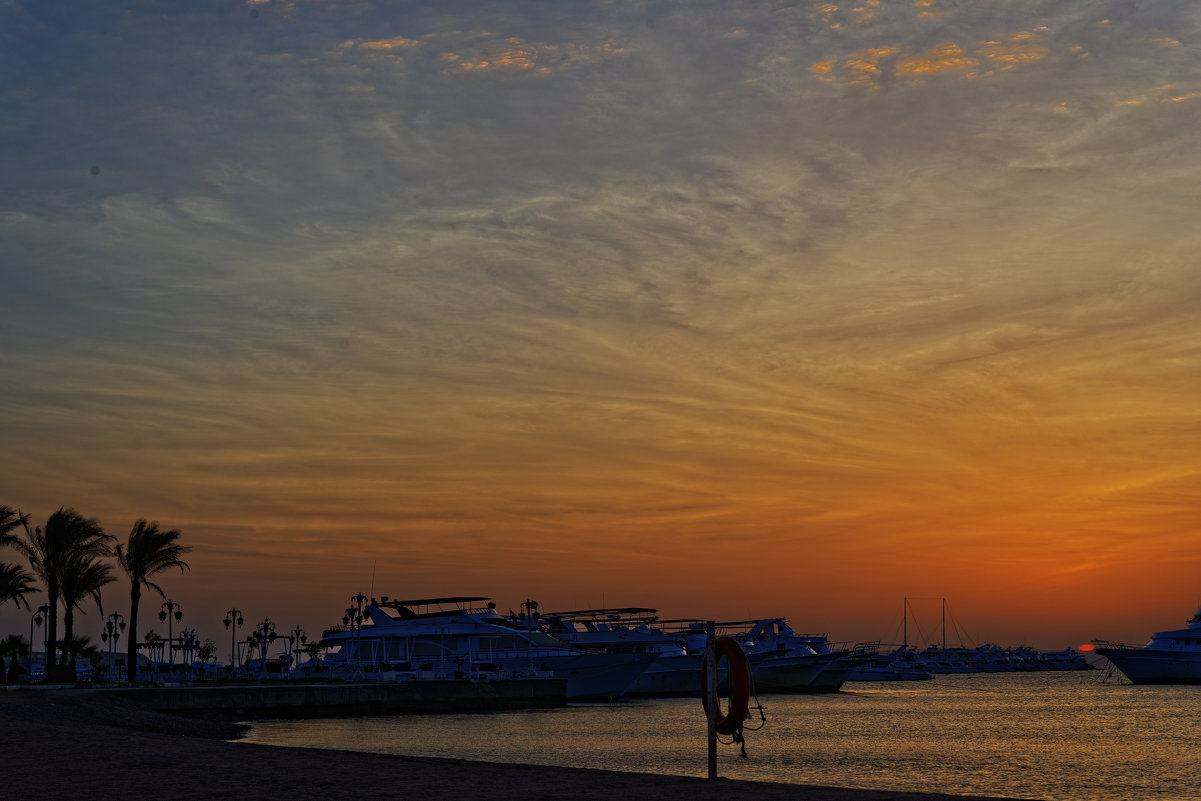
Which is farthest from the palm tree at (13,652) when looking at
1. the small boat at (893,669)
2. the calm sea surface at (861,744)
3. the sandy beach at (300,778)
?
the small boat at (893,669)

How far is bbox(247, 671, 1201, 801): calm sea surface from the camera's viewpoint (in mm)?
33219

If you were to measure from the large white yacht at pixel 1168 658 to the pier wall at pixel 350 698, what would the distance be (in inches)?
2981

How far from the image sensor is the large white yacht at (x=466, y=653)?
85.5 m

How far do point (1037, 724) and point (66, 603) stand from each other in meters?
54.0

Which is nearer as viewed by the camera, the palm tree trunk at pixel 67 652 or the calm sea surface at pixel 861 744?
the calm sea surface at pixel 861 744

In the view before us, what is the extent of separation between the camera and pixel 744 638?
10956cm

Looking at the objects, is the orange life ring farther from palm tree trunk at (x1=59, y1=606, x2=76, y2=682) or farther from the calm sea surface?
palm tree trunk at (x1=59, y1=606, x2=76, y2=682)

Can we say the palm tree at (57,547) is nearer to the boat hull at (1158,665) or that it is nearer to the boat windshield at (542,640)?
the boat windshield at (542,640)

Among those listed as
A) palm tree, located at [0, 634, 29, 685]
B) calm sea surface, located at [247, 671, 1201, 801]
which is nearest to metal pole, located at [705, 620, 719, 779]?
calm sea surface, located at [247, 671, 1201, 801]

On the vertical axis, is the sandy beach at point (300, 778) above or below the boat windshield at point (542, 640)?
above

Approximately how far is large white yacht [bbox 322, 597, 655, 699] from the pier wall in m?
7.78

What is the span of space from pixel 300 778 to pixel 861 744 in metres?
33.4

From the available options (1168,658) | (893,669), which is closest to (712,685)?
(1168,658)

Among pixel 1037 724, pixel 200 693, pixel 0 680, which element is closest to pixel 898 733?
pixel 1037 724
